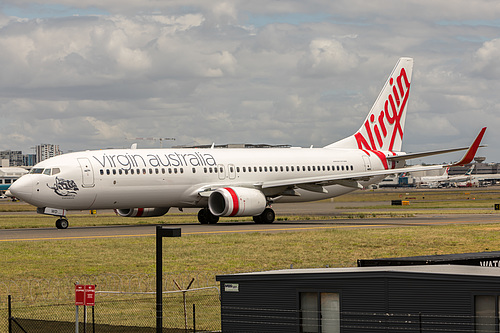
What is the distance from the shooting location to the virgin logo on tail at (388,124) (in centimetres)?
6581

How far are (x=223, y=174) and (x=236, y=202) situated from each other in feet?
14.0

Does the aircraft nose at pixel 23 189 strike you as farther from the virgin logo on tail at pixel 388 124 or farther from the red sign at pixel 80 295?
the red sign at pixel 80 295

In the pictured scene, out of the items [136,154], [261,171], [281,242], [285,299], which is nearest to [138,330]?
[285,299]

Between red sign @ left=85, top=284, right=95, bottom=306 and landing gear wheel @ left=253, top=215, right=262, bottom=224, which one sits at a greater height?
landing gear wheel @ left=253, top=215, right=262, bottom=224

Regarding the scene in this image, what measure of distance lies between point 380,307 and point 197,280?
14.6 metres

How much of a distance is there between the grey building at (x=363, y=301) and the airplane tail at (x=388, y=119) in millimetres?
48954

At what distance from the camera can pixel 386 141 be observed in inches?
2643

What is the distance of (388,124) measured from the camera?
6706 centimetres

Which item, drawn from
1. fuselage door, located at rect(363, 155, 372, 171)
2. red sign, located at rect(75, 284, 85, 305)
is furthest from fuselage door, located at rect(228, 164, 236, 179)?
red sign, located at rect(75, 284, 85, 305)

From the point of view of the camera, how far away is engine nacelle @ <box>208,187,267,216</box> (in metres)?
51.6

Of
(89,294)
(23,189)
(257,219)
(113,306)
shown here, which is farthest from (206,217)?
(89,294)

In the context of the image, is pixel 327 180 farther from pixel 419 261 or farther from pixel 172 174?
pixel 419 261

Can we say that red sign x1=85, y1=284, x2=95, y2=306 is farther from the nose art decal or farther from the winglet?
the winglet

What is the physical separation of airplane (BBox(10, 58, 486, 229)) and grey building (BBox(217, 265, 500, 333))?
33.0m
